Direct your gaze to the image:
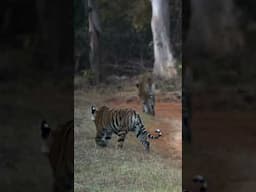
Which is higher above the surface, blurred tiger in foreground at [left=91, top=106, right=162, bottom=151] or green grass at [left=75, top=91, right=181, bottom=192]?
blurred tiger in foreground at [left=91, top=106, right=162, bottom=151]

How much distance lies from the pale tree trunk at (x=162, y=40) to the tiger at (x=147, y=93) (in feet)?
0.25

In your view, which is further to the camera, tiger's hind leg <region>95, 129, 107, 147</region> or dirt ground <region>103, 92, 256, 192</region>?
tiger's hind leg <region>95, 129, 107, 147</region>

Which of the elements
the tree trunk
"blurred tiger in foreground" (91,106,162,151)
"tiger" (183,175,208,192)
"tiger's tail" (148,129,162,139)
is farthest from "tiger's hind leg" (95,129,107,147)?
the tree trunk

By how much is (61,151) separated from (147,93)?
2.43 ft

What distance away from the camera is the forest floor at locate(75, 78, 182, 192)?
15.3 feet

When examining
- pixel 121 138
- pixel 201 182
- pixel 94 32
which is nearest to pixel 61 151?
pixel 121 138

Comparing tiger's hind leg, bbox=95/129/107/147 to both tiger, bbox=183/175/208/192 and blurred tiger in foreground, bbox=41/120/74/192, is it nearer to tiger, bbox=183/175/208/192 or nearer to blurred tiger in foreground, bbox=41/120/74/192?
blurred tiger in foreground, bbox=41/120/74/192

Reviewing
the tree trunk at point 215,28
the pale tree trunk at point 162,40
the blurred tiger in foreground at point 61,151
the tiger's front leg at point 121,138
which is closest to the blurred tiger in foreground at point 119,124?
the tiger's front leg at point 121,138

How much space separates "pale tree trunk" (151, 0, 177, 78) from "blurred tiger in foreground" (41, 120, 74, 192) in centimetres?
74

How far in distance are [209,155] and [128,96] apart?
697 millimetres

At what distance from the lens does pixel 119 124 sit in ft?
15.6

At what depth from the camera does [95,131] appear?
15.7 ft

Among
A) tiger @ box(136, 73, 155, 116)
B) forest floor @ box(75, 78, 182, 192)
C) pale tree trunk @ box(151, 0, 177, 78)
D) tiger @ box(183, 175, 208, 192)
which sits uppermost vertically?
pale tree trunk @ box(151, 0, 177, 78)

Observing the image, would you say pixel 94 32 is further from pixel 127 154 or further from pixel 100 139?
pixel 127 154
